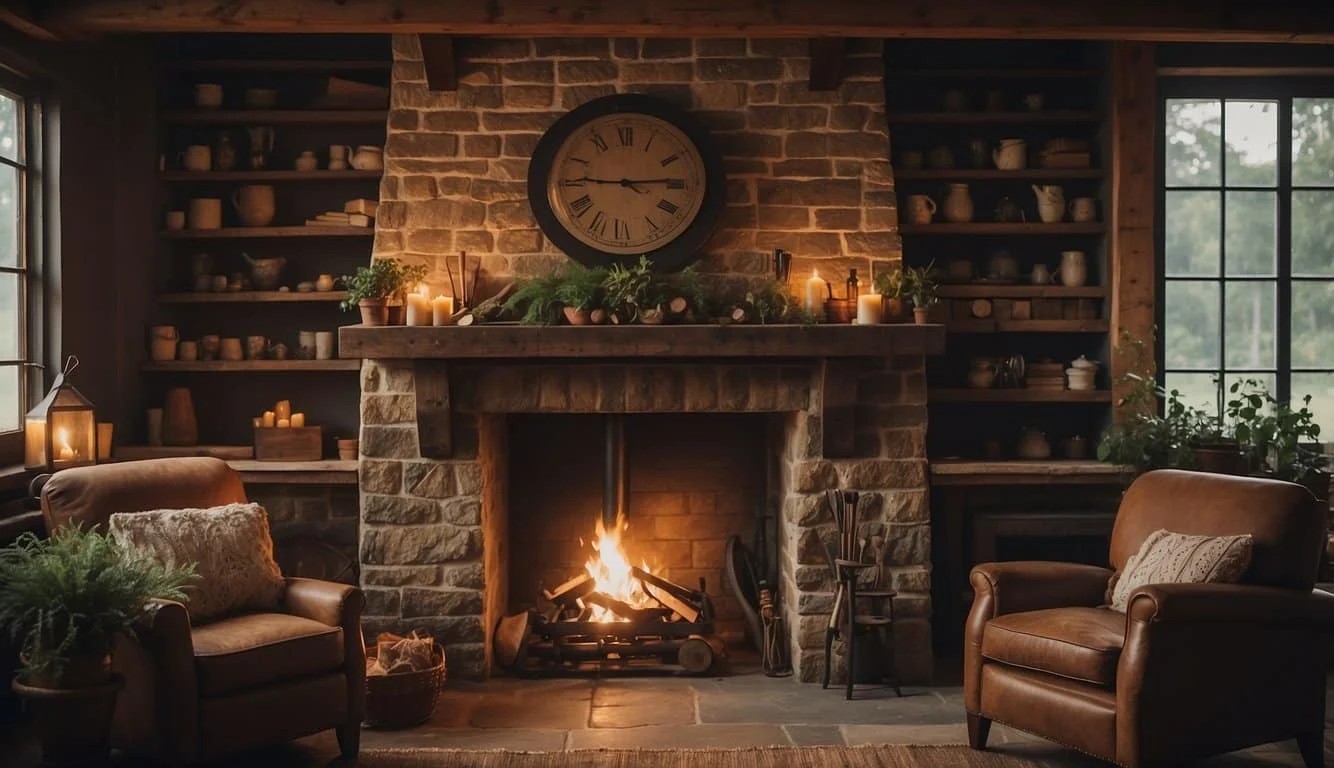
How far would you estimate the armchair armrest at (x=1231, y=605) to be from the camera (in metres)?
3.60

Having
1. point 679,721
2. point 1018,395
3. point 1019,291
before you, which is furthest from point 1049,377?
point 679,721

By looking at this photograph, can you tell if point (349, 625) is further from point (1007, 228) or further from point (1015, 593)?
point (1007, 228)

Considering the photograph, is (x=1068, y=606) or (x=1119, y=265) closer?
(x=1068, y=606)

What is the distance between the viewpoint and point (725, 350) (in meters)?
4.68

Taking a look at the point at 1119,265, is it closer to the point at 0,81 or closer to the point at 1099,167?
the point at 1099,167

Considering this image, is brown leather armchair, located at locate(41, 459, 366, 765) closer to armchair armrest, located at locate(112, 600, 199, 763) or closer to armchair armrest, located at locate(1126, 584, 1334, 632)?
armchair armrest, located at locate(112, 600, 199, 763)

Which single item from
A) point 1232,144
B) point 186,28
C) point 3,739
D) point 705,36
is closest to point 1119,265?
point 1232,144

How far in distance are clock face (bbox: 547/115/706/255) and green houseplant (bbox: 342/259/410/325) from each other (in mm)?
733

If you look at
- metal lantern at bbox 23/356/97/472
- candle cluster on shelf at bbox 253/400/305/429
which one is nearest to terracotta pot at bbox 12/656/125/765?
metal lantern at bbox 23/356/97/472

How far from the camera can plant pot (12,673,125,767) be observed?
344 centimetres

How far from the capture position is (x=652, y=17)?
4.60 m

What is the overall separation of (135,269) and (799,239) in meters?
2.93

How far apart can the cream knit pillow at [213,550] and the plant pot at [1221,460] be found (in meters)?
3.67

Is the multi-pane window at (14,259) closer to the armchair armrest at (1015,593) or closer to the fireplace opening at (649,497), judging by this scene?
the fireplace opening at (649,497)
